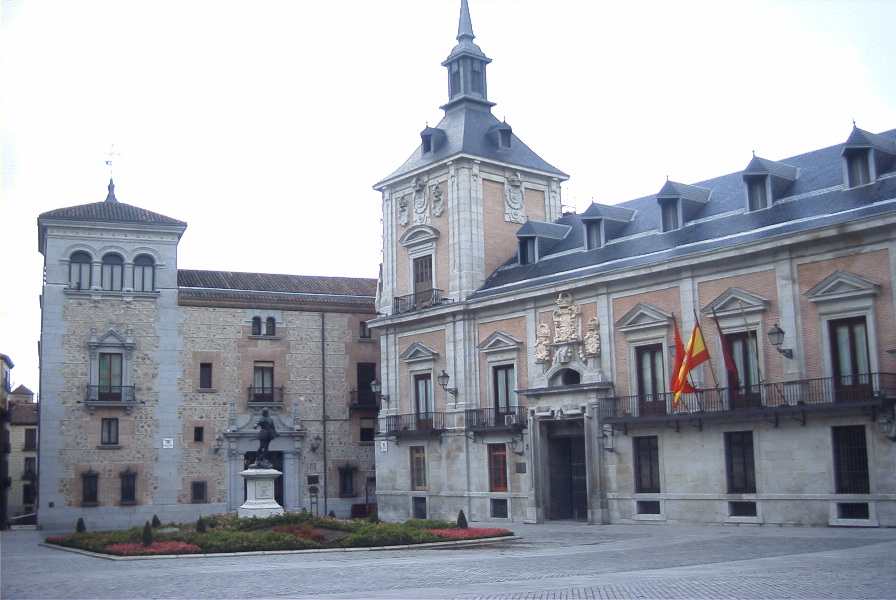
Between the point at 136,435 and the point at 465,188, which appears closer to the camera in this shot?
the point at 465,188

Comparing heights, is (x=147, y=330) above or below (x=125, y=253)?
below

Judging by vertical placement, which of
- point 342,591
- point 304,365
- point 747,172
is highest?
point 747,172

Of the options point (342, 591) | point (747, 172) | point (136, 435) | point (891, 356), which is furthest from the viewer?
point (136, 435)

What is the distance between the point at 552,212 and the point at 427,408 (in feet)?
35.4

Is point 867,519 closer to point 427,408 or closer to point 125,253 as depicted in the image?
point 427,408

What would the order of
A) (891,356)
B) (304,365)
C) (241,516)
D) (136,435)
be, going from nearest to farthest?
(891,356)
(241,516)
(136,435)
(304,365)

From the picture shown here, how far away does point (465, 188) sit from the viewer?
45.2 meters

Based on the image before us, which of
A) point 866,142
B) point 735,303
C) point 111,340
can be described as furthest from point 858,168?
point 111,340

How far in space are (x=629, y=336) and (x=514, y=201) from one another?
39.6 feet

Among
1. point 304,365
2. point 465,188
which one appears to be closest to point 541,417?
point 465,188

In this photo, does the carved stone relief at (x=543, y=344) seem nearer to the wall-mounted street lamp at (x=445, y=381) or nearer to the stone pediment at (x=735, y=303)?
the wall-mounted street lamp at (x=445, y=381)

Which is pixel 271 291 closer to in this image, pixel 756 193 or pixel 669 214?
pixel 669 214

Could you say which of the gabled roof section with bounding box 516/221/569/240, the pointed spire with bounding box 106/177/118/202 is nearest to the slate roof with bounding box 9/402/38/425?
the pointed spire with bounding box 106/177/118/202

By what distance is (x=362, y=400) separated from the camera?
5334 cm
